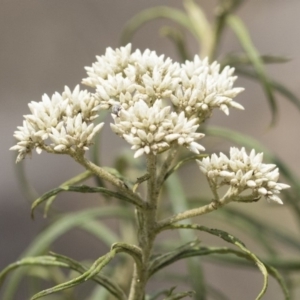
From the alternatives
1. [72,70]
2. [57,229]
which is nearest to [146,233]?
[57,229]

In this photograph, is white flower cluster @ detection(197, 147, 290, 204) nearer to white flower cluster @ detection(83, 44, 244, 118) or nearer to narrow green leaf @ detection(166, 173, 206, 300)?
white flower cluster @ detection(83, 44, 244, 118)

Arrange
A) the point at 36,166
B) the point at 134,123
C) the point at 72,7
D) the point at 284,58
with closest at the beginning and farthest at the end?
the point at 134,123 < the point at 284,58 < the point at 36,166 < the point at 72,7

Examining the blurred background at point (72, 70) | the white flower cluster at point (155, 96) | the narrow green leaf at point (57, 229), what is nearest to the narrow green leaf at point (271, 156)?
the narrow green leaf at point (57, 229)

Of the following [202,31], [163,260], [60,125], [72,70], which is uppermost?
[72,70]

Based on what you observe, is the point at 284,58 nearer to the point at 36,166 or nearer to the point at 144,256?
the point at 144,256

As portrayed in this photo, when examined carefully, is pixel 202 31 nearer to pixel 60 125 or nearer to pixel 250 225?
pixel 250 225

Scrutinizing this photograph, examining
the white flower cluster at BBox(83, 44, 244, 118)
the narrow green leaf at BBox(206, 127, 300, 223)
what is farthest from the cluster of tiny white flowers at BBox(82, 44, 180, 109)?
the narrow green leaf at BBox(206, 127, 300, 223)

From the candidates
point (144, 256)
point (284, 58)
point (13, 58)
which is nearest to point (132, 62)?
point (144, 256)
